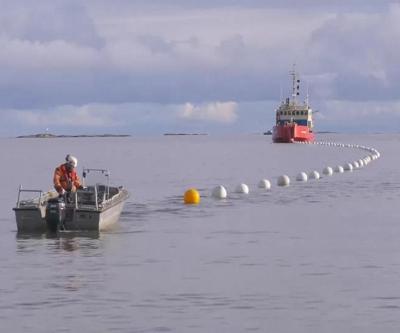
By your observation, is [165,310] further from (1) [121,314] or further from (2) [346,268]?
(2) [346,268]

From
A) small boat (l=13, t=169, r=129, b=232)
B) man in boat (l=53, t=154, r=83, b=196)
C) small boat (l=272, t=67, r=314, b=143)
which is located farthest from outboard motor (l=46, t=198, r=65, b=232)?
small boat (l=272, t=67, r=314, b=143)

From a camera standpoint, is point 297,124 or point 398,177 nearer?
point 398,177

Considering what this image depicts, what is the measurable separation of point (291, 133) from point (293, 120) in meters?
3.20

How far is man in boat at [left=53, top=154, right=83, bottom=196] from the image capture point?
34375 mm

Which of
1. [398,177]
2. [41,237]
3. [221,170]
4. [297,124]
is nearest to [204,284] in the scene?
[41,237]

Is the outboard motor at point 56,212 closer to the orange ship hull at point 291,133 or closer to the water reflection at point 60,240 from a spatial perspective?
the water reflection at point 60,240

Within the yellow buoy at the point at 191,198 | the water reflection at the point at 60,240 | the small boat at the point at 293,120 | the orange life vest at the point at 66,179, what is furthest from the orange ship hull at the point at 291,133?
the orange life vest at the point at 66,179

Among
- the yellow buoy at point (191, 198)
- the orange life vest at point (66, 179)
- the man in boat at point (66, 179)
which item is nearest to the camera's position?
the man in boat at point (66, 179)

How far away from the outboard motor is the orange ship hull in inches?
5302

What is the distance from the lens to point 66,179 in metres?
34.7

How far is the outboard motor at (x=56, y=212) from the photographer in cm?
3388

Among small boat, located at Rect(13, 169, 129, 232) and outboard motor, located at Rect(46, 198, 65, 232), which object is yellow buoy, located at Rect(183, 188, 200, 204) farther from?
outboard motor, located at Rect(46, 198, 65, 232)

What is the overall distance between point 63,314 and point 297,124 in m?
148

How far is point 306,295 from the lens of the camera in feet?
79.1
